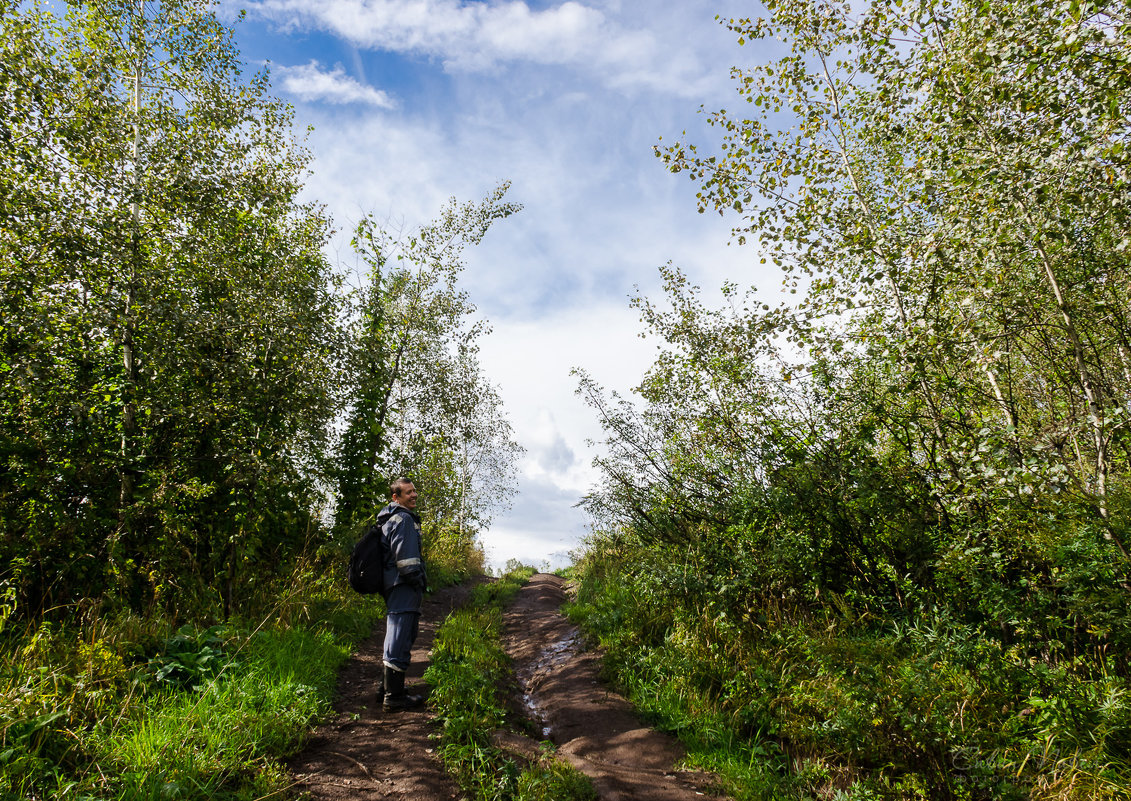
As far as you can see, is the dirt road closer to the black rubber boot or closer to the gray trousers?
the black rubber boot

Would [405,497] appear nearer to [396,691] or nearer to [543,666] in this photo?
[396,691]

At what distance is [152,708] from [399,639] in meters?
2.17

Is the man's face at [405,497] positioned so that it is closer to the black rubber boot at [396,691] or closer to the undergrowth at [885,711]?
the black rubber boot at [396,691]

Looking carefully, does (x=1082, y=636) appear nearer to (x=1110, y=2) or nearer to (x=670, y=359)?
(x=1110, y=2)

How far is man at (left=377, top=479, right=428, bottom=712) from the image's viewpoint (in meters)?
5.61

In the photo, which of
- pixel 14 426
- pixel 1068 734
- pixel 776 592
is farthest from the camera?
A: pixel 776 592

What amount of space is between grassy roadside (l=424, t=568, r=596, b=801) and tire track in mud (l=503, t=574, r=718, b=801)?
36 cm

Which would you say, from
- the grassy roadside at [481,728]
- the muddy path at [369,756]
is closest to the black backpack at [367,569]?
the muddy path at [369,756]

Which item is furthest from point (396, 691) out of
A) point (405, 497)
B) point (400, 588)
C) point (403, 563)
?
point (405, 497)

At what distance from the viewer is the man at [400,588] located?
5.61m

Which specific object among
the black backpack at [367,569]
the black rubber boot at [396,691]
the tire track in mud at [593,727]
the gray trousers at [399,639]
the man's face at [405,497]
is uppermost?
the man's face at [405,497]

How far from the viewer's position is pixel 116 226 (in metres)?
6.43

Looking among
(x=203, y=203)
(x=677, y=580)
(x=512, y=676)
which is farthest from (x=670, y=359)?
(x=203, y=203)

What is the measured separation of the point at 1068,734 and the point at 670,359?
7738 mm
